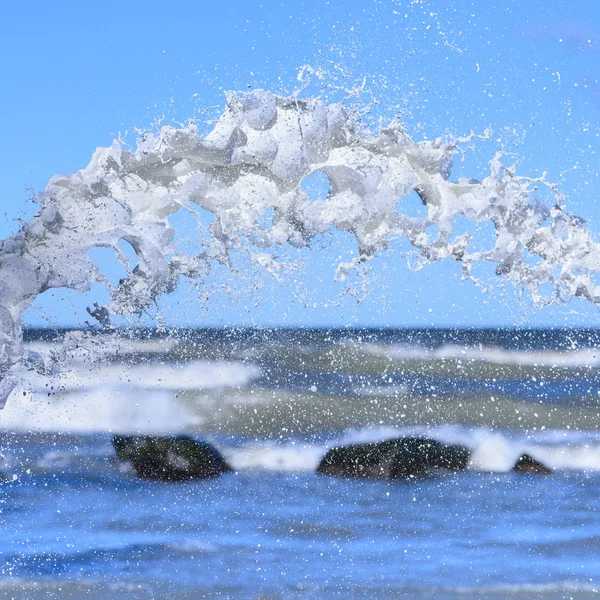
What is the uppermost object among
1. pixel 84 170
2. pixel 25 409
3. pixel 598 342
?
pixel 598 342

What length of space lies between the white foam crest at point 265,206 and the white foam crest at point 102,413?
1398 cm

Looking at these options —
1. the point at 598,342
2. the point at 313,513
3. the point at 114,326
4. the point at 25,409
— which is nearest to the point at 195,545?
the point at 313,513

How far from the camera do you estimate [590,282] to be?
23.5ft

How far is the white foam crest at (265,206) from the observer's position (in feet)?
22.4

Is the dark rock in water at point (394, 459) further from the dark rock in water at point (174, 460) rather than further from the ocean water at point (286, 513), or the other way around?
the dark rock in water at point (174, 460)

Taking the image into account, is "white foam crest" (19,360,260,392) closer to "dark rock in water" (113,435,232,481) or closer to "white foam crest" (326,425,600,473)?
"white foam crest" (326,425,600,473)

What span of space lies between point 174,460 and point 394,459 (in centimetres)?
271

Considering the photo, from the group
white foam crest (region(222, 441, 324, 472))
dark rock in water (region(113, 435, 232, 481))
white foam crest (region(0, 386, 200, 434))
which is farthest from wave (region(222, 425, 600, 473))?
white foam crest (region(0, 386, 200, 434))

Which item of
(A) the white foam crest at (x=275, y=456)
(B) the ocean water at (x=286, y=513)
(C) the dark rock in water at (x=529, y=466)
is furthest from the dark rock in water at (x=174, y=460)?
(C) the dark rock in water at (x=529, y=466)

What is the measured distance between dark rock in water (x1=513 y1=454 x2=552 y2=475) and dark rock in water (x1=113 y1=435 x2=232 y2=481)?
12.0 feet

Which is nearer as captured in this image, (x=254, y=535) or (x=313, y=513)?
(x=254, y=535)

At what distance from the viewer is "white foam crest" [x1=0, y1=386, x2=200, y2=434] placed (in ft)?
73.3

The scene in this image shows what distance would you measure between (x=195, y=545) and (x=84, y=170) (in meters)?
3.43

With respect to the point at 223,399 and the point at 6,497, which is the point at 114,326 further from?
the point at 223,399
